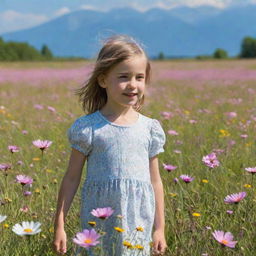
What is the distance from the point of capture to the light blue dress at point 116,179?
2.05 meters

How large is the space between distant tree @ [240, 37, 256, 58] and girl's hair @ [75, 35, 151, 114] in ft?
235

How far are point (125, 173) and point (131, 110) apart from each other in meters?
0.28

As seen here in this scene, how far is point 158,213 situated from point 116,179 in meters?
0.28

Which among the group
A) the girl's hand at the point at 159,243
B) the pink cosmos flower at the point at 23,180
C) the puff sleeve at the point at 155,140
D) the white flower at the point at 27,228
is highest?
the puff sleeve at the point at 155,140

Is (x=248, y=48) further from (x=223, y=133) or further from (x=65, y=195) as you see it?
(x=65, y=195)

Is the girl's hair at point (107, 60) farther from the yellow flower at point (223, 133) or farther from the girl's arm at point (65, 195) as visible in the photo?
the yellow flower at point (223, 133)

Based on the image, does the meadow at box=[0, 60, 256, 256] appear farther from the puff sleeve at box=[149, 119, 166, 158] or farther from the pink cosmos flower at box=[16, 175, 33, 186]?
the puff sleeve at box=[149, 119, 166, 158]

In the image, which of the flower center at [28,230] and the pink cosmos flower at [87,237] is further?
the flower center at [28,230]

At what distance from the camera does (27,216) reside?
2525 millimetres

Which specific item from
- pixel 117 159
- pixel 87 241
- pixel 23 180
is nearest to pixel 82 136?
pixel 117 159

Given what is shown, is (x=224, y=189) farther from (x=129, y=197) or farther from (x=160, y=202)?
(x=129, y=197)

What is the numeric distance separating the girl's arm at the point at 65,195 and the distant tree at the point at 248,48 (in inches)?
2832

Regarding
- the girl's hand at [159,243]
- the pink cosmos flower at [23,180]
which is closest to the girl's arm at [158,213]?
the girl's hand at [159,243]

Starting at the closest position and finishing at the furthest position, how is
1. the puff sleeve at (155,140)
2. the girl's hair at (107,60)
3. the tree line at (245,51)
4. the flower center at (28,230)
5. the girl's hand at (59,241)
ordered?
the flower center at (28,230) → the girl's hand at (59,241) → the girl's hair at (107,60) → the puff sleeve at (155,140) → the tree line at (245,51)
